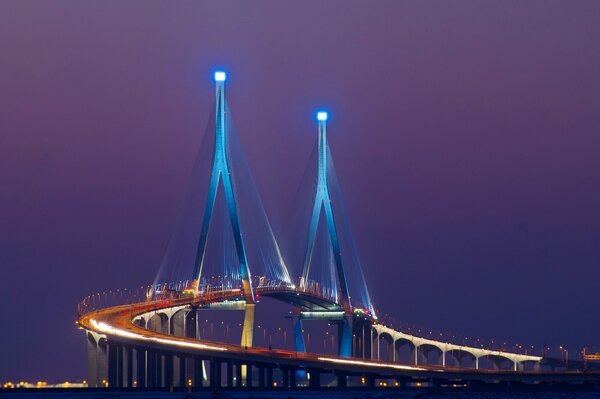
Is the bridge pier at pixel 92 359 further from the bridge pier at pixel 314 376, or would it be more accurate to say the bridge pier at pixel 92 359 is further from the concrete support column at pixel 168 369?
the bridge pier at pixel 314 376

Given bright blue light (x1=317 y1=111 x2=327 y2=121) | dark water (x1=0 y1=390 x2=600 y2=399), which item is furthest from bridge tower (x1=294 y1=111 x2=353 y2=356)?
dark water (x1=0 y1=390 x2=600 y2=399)

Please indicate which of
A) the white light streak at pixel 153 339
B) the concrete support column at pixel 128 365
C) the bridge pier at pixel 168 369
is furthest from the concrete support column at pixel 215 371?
the concrete support column at pixel 128 365

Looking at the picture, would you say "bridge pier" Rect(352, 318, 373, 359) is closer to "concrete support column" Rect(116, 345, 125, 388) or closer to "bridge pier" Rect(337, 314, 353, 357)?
"bridge pier" Rect(337, 314, 353, 357)

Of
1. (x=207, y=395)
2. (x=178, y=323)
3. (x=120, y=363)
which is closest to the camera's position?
(x=207, y=395)

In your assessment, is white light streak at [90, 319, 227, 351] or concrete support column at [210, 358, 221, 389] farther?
white light streak at [90, 319, 227, 351]

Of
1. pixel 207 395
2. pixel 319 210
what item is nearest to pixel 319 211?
pixel 319 210

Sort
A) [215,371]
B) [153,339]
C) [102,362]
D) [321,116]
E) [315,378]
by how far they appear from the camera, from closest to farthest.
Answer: [215,371]
[153,339]
[315,378]
[102,362]
[321,116]

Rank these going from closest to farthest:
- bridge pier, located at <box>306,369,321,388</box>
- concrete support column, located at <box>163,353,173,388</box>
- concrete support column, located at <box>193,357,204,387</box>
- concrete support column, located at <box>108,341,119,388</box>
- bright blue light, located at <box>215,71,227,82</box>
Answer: concrete support column, located at <box>193,357,204,387</box> → bridge pier, located at <box>306,369,321,388</box> → concrete support column, located at <box>108,341,119,388</box> → concrete support column, located at <box>163,353,173,388</box> → bright blue light, located at <box>215,71,227,82</box>

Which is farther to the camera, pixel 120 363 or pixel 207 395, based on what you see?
pixel 120 363

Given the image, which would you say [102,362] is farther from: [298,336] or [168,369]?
[298,336]

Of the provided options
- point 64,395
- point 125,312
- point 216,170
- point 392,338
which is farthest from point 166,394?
point 392,338

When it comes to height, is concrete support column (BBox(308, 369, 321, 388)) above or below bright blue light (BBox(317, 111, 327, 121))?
below
